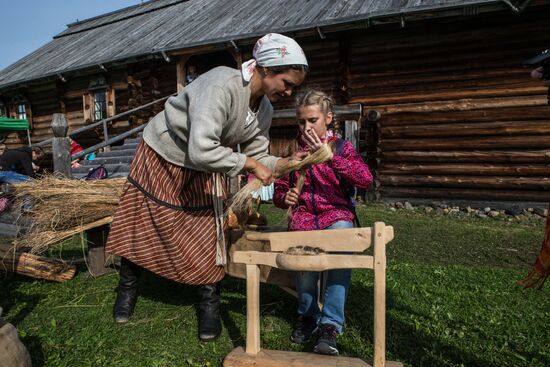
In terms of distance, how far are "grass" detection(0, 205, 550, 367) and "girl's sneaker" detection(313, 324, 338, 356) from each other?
142 mm

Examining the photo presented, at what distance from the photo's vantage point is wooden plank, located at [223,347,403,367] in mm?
2053

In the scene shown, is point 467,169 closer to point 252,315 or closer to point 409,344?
point 409,344

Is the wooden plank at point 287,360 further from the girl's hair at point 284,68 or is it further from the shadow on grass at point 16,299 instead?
the shadow on grass at point 16,299

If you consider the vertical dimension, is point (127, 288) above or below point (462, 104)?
below

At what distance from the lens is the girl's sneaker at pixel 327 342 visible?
2252 mm

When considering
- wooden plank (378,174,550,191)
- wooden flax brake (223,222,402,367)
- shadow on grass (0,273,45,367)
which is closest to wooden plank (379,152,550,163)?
wooden plank (378,174,550,191)

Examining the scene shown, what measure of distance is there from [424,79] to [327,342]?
24.1 feet

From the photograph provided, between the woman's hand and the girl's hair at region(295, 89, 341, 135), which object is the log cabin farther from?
the woman's hand

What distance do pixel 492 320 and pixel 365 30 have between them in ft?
24.4

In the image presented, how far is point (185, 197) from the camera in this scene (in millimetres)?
2789

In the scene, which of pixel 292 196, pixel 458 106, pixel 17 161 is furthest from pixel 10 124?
pixel 292 196

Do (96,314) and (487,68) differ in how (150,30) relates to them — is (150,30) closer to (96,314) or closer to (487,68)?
(487,68)

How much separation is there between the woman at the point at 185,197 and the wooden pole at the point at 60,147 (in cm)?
365

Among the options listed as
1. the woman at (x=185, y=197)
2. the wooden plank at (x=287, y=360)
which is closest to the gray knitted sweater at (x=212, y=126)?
the woman at (x=185, y=197)
